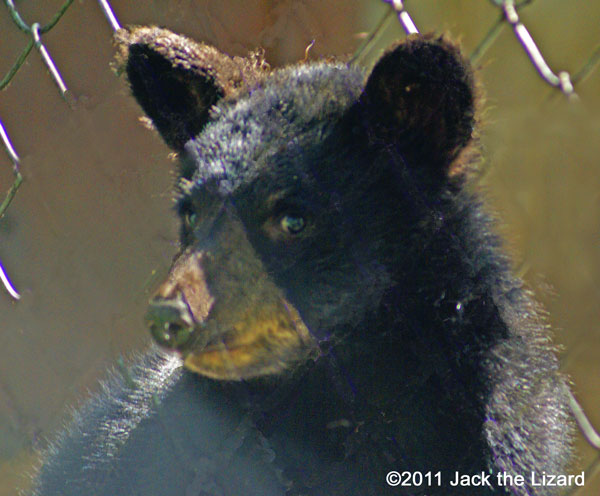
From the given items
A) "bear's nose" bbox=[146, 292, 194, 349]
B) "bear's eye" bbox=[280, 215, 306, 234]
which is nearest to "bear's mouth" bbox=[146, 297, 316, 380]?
"bear's nose" bbox=[146, 292, 194, 349]

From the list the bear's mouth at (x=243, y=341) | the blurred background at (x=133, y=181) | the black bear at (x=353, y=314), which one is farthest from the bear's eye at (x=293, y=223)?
the blurred background at (x=133, y=181)

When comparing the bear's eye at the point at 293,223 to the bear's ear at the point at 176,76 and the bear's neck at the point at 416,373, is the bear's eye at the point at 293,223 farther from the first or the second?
the bear's ear at the point at 176,76

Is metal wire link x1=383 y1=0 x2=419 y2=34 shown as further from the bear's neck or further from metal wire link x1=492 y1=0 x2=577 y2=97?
the bear's neck

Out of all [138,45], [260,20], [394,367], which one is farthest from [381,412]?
[260,20]

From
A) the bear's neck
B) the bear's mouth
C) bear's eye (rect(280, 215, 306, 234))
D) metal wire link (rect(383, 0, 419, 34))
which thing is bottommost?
the bear's neck

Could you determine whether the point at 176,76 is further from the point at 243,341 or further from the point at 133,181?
the point at 133,181

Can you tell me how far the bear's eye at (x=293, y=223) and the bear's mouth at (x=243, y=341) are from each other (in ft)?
0.67

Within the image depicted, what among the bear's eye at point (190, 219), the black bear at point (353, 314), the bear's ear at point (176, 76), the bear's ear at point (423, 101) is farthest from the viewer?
the bear's ear at point (176, 76)

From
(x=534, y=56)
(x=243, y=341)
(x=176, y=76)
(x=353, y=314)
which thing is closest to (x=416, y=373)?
(x=353, y=314)

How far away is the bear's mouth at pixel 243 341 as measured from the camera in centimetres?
203

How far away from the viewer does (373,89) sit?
2158 mm

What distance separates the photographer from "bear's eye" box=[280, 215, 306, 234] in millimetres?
2186

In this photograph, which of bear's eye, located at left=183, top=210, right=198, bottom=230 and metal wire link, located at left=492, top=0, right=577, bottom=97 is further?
bear's eye, located at left=183, top=210, right=198, bottom=230

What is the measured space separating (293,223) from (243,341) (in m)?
0.36
